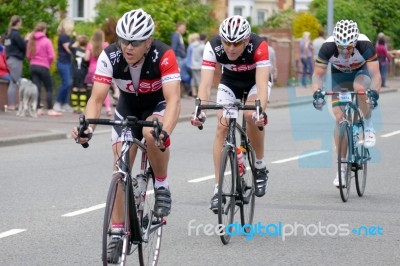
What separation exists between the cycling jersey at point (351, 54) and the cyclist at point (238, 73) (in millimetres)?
2043

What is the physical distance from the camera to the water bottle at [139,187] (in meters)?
7.70

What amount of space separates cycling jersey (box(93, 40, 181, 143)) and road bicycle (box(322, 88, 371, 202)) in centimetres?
432

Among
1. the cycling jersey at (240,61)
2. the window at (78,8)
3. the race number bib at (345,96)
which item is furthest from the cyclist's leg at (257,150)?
the window at (78,8)

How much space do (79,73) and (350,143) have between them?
11633 mm

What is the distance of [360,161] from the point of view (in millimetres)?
12516

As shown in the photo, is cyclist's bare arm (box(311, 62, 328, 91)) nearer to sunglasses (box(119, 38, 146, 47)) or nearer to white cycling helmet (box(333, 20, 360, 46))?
white cycling helmet (box(333, 20, 360, 46))

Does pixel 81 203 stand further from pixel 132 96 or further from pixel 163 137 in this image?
pixel 163 137

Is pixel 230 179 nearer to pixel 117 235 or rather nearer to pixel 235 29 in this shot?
pixel 235 29

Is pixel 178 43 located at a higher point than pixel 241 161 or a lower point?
lower

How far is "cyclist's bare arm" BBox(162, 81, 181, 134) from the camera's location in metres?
7.73

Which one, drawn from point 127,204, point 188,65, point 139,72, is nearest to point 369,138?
point 139,72

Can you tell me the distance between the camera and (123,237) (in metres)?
7.25

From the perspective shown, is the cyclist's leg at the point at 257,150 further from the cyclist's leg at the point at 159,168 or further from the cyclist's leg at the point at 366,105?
the cyclist's leg at the point at 366,105

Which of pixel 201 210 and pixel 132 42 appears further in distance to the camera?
pixel 201 210
